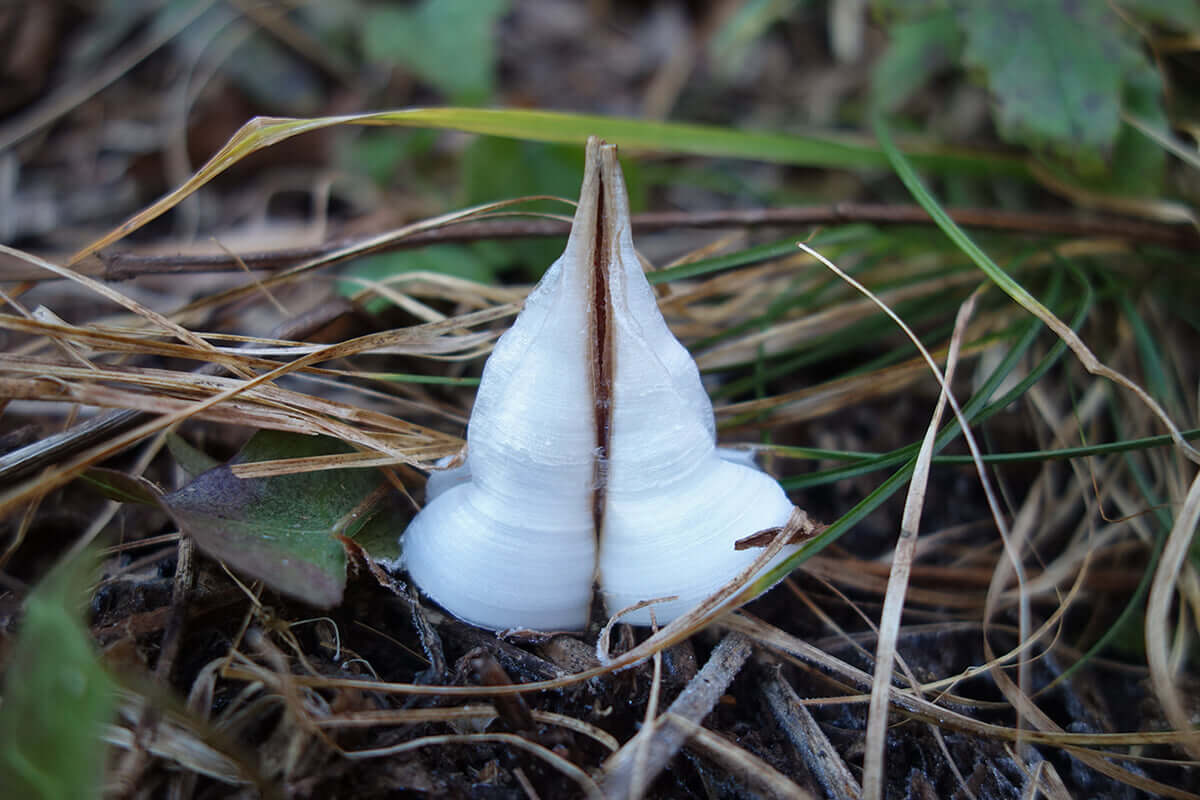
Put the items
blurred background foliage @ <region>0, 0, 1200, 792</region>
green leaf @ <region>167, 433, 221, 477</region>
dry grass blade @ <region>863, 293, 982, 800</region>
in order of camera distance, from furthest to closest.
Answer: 1. blurred background foliage @ <region>0, 0, 1200, 792</region>
2. green leaf @ <region>167, 433, 221, 477</region>
3. dry grass blade @ <region>863, 293, 982, 800</region>

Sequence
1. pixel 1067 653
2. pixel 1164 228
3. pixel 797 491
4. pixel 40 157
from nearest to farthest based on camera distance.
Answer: pixel 1067 653
pixel 797 491
pixel 1164 228
pixel 40 157

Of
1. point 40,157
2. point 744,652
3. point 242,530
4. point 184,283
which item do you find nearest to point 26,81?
point 40,157

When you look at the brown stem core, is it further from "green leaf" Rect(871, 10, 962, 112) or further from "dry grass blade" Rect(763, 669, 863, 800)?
"green leaf" Rect(871, 10, 962, 112)

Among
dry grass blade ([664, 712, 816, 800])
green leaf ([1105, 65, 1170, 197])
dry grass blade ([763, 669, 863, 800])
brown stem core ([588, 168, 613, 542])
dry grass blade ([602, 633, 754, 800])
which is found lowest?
dry grass blade ([763, 669, 863, 800])

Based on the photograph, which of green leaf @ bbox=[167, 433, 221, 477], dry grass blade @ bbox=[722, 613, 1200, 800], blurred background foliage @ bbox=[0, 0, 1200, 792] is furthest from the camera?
blurred background foliage @ bbox=[0, 0, 1200, 792]

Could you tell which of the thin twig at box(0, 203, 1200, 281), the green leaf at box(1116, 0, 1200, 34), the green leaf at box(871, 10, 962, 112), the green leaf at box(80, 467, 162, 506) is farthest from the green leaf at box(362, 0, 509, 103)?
the green leaf at box(1116, 0, 1200, 34)

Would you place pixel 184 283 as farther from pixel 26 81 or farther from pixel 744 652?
pixel 744 652

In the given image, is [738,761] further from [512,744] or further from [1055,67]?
[1055,67]
